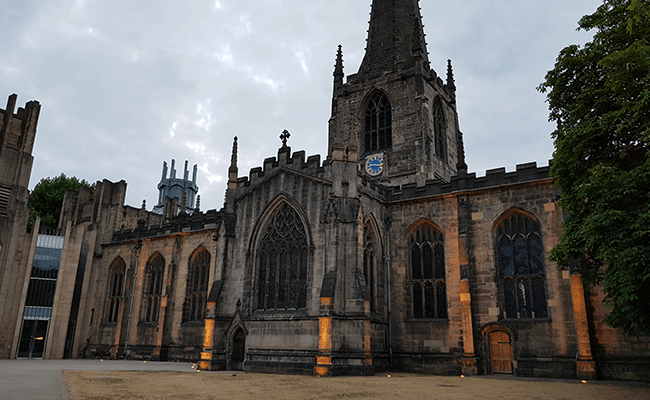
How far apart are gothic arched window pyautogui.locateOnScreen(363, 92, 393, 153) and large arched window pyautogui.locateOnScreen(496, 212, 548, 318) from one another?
12336 mm

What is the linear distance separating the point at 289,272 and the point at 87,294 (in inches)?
814

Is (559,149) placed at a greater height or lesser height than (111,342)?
greater

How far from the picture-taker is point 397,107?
32.9 m

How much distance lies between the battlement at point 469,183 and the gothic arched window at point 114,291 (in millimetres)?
21436

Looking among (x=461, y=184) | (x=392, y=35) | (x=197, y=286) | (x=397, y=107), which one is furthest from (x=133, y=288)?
(x=392, y=35)

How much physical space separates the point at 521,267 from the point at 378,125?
50.5ft

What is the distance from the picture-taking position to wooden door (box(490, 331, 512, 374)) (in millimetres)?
21016

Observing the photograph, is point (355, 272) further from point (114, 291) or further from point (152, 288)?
point (114, 291)

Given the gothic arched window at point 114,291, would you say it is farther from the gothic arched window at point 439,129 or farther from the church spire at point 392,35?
the gothic arched window at point 439,129

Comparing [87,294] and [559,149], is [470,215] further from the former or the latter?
[87,294]

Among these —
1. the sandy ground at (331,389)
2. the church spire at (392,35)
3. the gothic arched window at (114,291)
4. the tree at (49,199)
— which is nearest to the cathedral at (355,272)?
the church spire at (392,35)

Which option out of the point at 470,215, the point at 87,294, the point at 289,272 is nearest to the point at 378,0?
the point at 470,215

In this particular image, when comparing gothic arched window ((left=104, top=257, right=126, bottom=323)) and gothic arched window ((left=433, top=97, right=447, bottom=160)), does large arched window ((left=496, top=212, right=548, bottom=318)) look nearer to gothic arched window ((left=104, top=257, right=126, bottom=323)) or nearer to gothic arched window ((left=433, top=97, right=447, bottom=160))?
gothic arched window ((left=433, top=97, right=447, bottom=160))

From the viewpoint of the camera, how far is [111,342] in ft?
110
